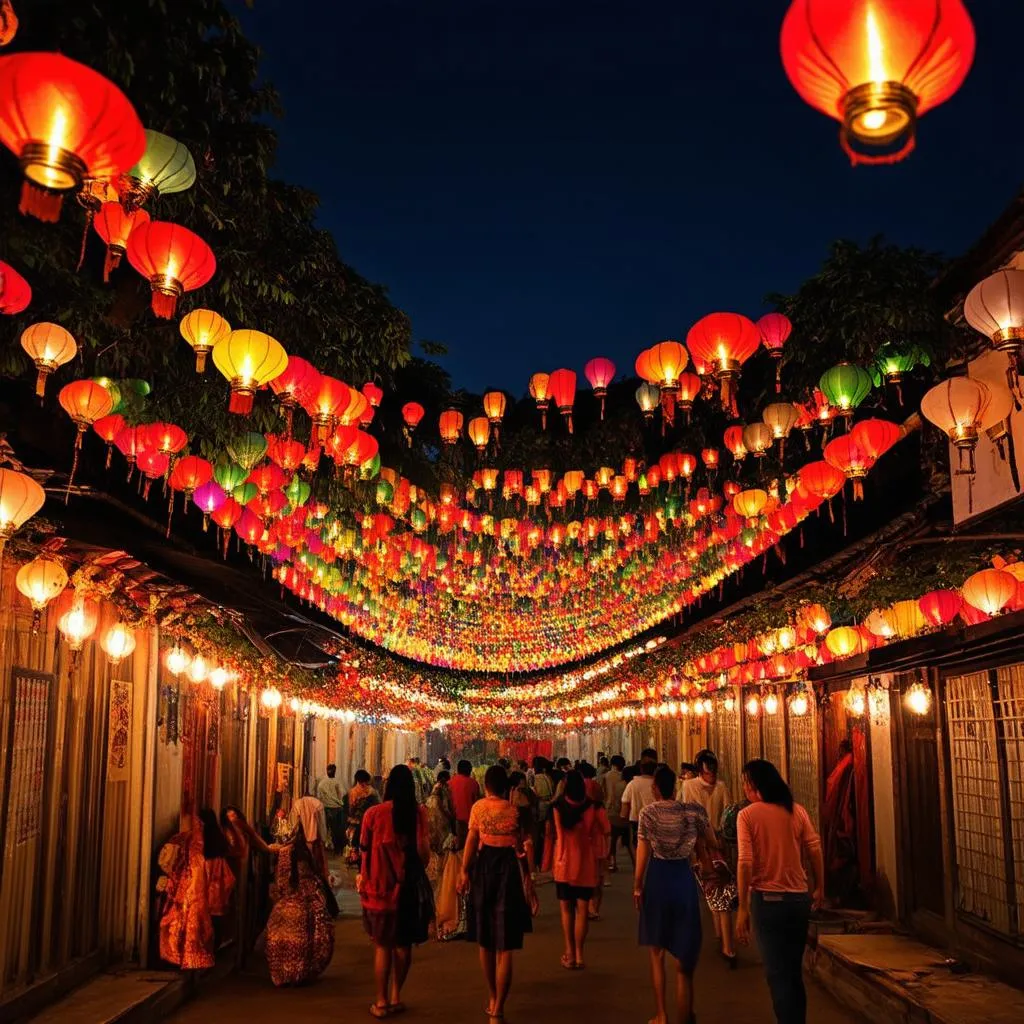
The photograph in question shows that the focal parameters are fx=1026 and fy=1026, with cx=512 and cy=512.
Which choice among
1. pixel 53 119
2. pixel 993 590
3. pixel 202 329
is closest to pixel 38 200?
pixel 53 119

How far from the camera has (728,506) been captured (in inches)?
560

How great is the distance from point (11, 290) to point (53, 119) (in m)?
2.23

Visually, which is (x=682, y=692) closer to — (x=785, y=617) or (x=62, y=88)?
(x=785, y=617)

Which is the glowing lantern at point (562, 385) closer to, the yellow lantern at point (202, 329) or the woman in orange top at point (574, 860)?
the woman in orange top at point (574, 860)

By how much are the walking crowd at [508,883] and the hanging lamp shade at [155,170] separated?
526 centimetres

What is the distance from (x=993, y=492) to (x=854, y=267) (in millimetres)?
2558

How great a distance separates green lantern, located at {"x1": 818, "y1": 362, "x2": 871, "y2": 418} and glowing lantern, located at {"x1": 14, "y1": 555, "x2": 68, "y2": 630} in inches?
243

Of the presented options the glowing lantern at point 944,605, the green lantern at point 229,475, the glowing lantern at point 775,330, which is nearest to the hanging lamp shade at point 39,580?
the green lantern at point 229,475

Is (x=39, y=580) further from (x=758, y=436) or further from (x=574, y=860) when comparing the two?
(x=758, y=436)

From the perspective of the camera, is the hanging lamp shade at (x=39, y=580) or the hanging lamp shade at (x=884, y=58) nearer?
the hanging lamp shade at (x=884, y=58)

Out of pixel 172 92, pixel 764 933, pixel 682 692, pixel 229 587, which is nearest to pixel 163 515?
pixel 229 587

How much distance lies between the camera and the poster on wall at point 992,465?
6742 mm

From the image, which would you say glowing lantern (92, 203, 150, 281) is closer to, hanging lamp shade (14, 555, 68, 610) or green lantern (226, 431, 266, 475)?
hanging lamp shade (14, 555, 68, 610)

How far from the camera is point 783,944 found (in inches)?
262
